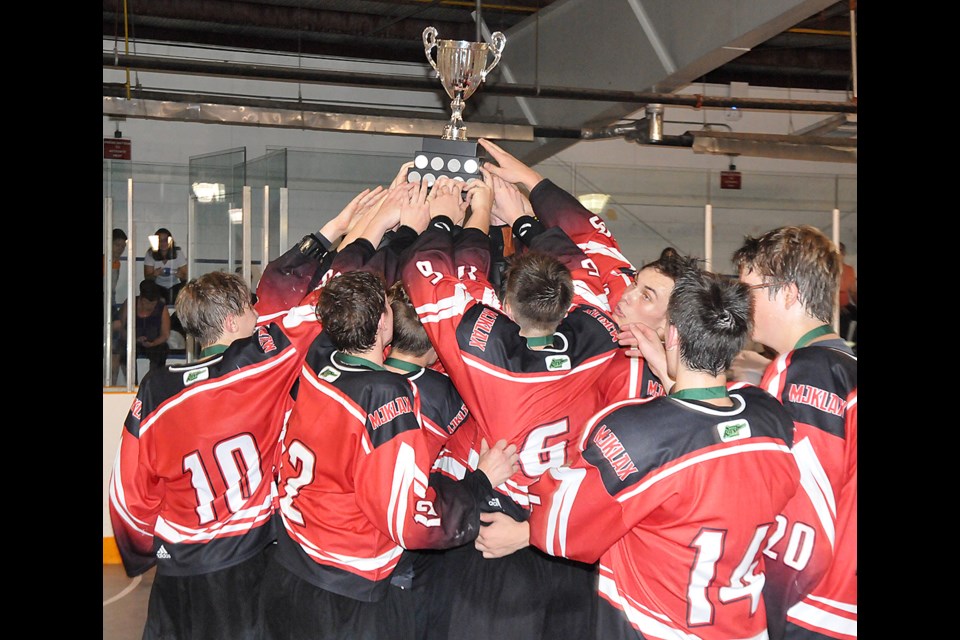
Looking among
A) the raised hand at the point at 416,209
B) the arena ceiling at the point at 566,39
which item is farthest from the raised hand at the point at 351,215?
the arena ceiling at the point at 566,39

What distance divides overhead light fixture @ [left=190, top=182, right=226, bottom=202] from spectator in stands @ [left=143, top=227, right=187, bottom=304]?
0.42m

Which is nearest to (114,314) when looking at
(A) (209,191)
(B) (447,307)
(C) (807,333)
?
(A) (209,191)

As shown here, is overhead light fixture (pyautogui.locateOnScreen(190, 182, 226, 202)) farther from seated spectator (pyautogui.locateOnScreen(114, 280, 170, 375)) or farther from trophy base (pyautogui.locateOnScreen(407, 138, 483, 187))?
trophy base (pyautogui.locateOnScreen(407, 138, 483, 187))

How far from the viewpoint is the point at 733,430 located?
74.3 inches

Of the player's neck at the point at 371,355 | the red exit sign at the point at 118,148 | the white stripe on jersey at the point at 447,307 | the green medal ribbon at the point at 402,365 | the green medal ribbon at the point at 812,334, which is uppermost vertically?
the red exit sign at the point at 118,148

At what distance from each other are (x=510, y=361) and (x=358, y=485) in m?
0.56

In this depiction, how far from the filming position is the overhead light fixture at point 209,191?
Answer: 6.75 meters

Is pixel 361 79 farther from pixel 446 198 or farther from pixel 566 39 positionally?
pixel 446 198

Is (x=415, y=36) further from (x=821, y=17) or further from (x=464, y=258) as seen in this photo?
(x=464, y=258)

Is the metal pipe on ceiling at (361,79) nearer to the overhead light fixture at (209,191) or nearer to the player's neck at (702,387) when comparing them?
the overhead light fixture at (209,191)

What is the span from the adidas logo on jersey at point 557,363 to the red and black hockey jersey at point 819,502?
665 millimetres

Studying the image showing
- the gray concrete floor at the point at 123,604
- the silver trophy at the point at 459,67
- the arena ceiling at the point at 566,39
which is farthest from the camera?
the arena ceiling at the point at 566,39

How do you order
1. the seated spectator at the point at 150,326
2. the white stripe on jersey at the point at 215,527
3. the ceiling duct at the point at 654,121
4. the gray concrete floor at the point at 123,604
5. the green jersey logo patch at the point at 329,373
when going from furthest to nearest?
1. the ceiling duct at the point at 654,121
2. the seated spectator at the point at 150,326
3. the gray concrete floor at the point at 123,604
4. the white stripe on jersey at the point at 215,527
5. the green jersey logo patch at the point at 329,373
